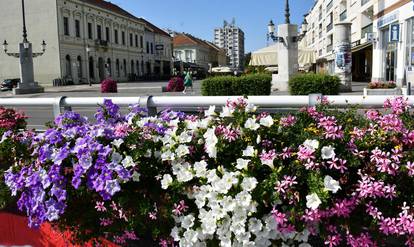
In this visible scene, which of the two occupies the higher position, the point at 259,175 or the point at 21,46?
the point at 21,46

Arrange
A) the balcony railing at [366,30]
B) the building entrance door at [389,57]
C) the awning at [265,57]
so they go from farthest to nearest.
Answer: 1. the balcony railing at [366,30]
2. the awning at [265,57]
3. the building entrance door at [389,57]

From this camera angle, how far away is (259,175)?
2.43m

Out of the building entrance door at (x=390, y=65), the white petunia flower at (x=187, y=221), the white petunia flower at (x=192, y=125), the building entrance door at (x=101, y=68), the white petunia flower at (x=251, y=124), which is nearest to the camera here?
the white petunia flower at (x=187, y=221)

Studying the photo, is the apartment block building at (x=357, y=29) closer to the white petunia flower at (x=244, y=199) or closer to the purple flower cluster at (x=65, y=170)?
the purple flower cluster at (x=65, y=170)

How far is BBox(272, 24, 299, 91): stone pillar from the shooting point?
2572 cm

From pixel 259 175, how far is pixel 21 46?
40.4 m

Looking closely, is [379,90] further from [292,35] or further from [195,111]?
[195,111]

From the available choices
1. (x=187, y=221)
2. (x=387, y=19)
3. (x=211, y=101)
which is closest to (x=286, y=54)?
(x=387, y=19)

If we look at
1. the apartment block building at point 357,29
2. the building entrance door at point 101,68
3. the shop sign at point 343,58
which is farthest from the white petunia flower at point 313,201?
the building entrance door at point 101,68

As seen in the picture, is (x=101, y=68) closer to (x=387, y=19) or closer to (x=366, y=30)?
(x=366, y=30)

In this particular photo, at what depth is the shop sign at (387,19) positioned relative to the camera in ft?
89.2

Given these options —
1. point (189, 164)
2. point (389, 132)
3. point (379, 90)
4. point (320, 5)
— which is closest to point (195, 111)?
point (189, 164)

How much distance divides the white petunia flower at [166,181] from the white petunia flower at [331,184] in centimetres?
85

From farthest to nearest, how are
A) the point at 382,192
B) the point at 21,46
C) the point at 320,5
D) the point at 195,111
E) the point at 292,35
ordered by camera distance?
the point at 320,5 → the point at 21,46 → the point at 292,35 → the point at 195,111 → the point at 382,192
